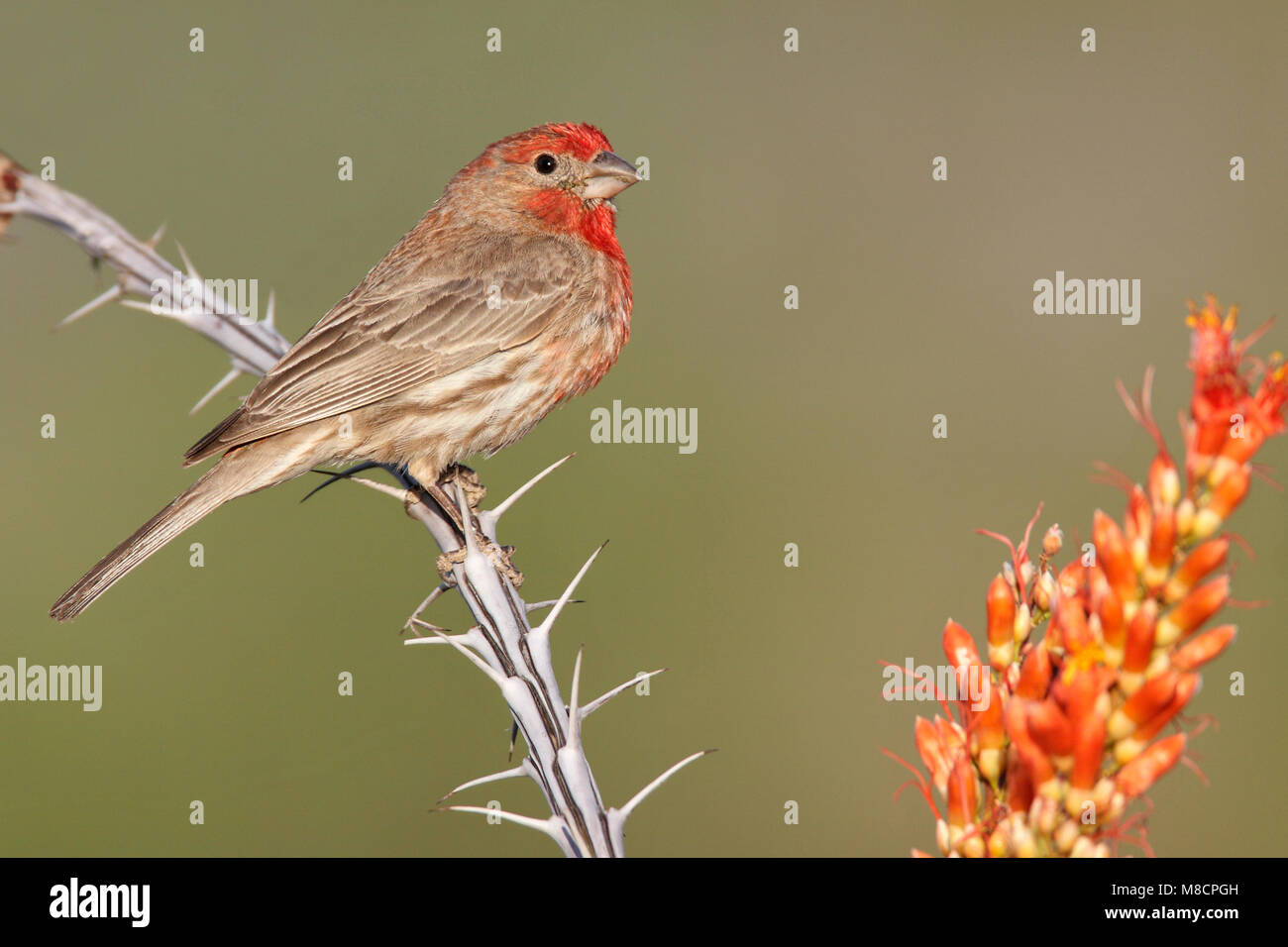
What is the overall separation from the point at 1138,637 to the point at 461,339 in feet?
11.1

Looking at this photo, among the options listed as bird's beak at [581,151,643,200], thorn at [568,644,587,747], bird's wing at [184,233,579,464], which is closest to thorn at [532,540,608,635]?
thorn at [568,644,587,747]

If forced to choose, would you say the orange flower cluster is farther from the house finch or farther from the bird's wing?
the bird's wing

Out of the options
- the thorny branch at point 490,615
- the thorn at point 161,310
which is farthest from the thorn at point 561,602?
the thorn at point 161,310

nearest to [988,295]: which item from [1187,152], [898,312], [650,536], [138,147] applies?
[898,312]

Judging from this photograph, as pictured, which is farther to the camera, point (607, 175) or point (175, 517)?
point (607, 175)

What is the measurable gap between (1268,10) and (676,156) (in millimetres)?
4685

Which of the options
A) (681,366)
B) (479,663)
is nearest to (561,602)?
(479,663)

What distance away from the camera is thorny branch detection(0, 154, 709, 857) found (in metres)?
2.88

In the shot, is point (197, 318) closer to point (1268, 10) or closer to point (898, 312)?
point (898, 312)

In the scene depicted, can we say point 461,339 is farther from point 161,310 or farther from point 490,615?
point 490,615

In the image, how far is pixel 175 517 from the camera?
14.7 ft

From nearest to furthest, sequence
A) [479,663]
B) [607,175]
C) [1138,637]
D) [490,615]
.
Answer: [1138,637], [479,663], [490,615], [607,175]

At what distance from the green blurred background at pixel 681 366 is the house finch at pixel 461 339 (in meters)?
1.29

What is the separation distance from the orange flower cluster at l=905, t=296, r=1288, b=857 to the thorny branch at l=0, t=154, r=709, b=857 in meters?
0.70
